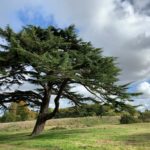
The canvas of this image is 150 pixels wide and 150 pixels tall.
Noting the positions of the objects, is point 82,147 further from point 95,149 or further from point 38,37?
point 38,37

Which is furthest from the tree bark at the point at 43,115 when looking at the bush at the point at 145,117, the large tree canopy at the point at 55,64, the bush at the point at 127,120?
the bush at the point at 145,117

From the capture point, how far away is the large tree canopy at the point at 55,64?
96.4ft

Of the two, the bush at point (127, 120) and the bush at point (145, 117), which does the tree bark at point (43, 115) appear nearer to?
the bush at point (127, 120)

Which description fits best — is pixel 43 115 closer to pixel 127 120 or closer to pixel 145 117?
pixel 127 120

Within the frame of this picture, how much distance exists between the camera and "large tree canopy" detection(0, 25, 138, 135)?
29.4 m

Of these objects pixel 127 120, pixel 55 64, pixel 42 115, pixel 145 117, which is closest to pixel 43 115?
pixel 42 115

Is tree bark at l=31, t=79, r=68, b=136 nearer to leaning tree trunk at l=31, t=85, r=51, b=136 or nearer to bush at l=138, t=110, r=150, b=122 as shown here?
leaning tree trunk at l=31, t=85, r=51, b=136

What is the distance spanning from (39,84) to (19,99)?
8.34 feet

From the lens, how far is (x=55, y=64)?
1125 inches

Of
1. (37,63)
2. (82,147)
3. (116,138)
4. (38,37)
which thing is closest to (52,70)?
(37,63)

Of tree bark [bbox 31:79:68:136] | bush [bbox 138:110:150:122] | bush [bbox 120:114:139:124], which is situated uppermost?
bush [bbox 138:110:150:122]

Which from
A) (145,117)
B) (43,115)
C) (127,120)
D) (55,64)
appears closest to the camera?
(55,64)

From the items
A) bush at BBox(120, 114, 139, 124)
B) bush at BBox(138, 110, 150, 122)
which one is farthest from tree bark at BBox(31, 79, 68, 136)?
bush at BBox(138, 110, 150, 122)

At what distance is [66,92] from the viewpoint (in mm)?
36250
